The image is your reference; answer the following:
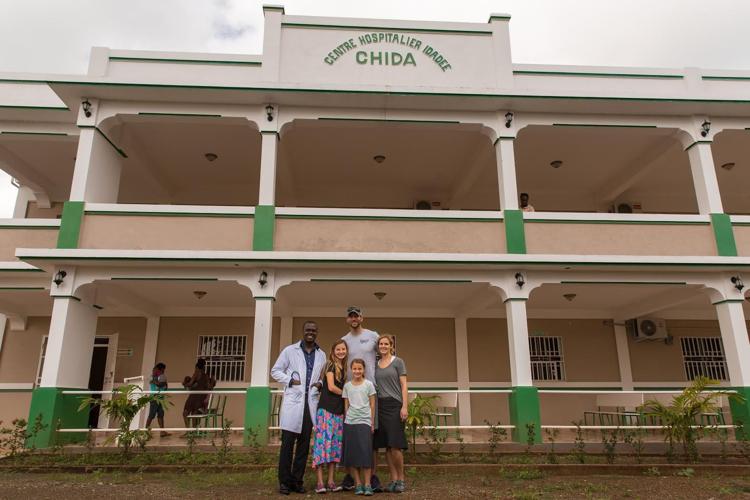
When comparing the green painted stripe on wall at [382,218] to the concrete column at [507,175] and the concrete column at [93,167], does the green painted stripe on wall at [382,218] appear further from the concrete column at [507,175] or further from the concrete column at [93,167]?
the concrete column at [93,167]

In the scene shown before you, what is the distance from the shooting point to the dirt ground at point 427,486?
241 inches

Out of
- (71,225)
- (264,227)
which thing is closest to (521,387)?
(264,227)

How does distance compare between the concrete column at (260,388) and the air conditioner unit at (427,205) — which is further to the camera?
the air conditioner unit at (427,205)

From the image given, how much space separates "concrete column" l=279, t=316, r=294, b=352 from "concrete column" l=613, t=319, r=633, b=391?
8.09m

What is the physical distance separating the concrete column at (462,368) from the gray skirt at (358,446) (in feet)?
24.3

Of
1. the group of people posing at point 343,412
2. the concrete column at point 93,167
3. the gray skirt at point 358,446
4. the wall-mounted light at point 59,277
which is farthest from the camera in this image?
the concrete column at point 93,167

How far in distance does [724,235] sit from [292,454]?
30.5 ft

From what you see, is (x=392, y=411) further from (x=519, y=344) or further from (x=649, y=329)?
(x=649, y=329)

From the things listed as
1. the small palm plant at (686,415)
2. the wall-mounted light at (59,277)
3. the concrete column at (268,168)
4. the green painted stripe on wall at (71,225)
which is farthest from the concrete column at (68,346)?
the small palm plant at (686,415)

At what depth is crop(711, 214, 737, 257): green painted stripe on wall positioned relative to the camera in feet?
34.6

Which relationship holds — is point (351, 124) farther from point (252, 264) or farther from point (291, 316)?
point (291, 316)

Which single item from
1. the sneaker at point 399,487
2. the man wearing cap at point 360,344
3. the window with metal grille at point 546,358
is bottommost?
the sneaker at point 399,487

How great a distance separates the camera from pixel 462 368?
43.2ft

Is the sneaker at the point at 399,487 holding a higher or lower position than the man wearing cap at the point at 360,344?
lower
